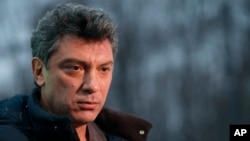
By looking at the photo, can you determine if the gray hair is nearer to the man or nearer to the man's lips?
the man

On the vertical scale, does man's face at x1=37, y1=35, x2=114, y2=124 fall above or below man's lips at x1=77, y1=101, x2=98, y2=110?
above

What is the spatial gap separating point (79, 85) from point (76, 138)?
0.32 feet

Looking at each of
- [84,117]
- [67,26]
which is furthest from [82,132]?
[67,26]

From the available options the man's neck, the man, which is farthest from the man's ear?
the man's neck

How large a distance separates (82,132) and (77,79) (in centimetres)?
15

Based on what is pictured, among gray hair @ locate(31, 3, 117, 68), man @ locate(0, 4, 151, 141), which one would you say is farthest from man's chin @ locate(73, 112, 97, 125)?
gray hair @ locate(31, 3, 117, 68)

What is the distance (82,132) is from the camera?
121 cm

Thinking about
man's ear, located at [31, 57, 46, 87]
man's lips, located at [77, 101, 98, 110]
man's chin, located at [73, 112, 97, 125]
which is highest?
man's ear, located at [31, 57, 46, 87]

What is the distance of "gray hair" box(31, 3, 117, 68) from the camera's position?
1.12 m

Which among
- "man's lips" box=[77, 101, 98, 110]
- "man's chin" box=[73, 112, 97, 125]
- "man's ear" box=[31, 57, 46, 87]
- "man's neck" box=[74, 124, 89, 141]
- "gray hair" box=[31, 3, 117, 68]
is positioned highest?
"gray hair" box=[31, 3, 117, 68]

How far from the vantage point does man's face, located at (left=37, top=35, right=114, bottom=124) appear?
1.10m

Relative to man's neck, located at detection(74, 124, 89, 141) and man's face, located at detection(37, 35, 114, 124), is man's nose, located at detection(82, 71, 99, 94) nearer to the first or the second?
man's face, located at detection(37, 35, 114, 124)

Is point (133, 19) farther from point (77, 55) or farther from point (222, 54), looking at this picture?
point (77, 55)

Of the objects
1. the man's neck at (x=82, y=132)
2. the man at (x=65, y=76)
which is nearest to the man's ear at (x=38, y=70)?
the man at (x=65, y=76)
